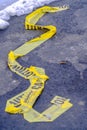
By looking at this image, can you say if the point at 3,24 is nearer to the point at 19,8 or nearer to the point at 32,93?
the point at 19,8

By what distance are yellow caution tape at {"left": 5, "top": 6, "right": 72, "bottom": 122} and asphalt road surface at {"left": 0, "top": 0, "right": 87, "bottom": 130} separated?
0.06 m

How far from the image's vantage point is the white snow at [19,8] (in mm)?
5547

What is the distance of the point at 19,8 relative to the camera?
19.1 ft

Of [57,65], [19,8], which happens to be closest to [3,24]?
[19,8]

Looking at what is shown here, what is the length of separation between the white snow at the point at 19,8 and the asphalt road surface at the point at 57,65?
5.9 inches

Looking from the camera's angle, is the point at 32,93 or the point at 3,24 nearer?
the point at 32,93

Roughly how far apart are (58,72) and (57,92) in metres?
0.40

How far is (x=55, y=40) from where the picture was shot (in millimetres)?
4641

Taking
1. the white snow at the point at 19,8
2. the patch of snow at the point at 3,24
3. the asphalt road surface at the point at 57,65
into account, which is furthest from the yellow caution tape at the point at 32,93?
the white snow at the point at 19,8

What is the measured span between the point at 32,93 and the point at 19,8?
269 cm

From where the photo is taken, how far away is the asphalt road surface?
3158 mm

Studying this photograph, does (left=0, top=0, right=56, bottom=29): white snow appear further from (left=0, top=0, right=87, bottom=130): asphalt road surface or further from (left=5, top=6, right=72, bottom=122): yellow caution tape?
(left=5, top=6, right=72, bottom=122): yellow caution tape

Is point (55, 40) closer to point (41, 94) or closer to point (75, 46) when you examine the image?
point (75, 46)

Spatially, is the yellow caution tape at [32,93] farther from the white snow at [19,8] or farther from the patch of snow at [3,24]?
the white snow at [19,8]
